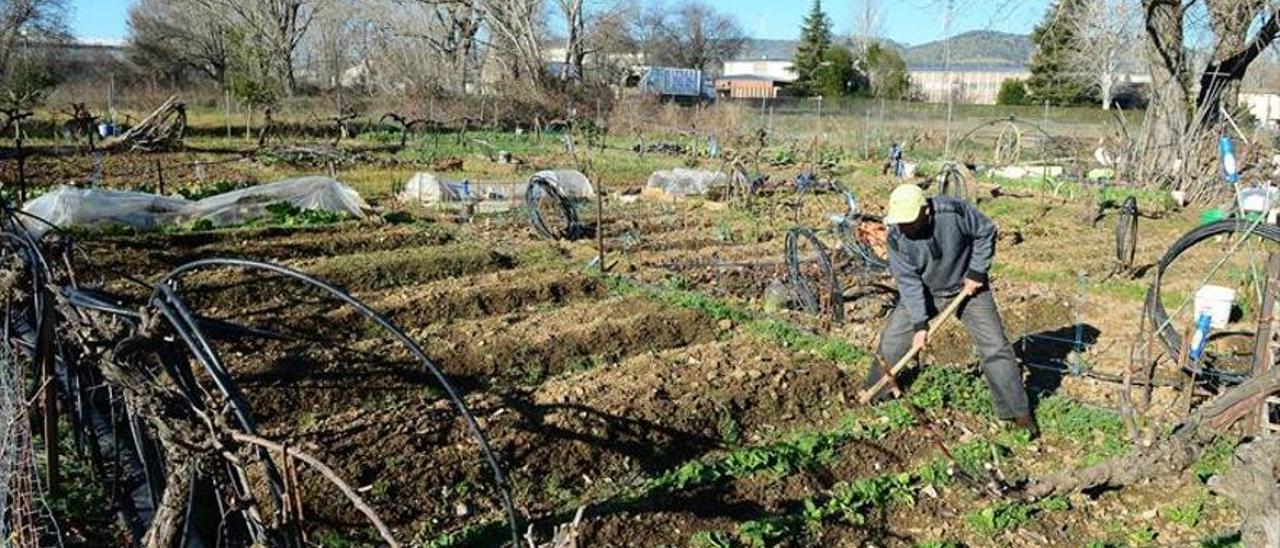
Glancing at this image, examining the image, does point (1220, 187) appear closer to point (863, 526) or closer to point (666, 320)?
point (666, 320)

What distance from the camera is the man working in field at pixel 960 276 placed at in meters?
5.26

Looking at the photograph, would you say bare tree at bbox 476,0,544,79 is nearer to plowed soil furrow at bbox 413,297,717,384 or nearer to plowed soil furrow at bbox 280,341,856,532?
plowed soil furrow at bbox 413,297,717,384

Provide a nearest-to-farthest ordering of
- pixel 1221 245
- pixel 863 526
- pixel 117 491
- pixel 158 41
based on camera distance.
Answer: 1. pixel 117 491
2. pixel 863 526
3. pixel 1221 245
4. pixel 158 41

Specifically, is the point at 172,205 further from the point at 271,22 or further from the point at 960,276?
the point at 271,22

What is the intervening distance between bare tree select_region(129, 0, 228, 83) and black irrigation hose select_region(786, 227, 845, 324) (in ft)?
122

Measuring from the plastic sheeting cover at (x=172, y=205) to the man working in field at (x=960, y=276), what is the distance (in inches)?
313

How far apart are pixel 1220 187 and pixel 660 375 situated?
11954 mm

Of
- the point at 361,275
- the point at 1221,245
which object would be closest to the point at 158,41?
the point at 361,275

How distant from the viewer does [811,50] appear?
47.7 m

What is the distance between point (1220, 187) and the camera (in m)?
14.2

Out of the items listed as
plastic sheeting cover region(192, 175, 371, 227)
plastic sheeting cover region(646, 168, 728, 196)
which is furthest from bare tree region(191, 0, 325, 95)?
plastic sheeting cover region(192, 175, 371, 227)

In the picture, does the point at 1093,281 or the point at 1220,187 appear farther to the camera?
the point at 1220,187

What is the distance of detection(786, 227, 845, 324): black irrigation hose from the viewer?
720cm

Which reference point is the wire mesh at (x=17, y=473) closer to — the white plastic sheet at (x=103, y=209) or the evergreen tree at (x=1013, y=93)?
the white plastic sheet at (x=103, y=209)
